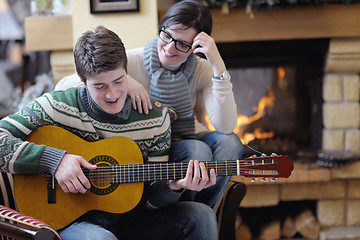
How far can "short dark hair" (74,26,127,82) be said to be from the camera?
3.59 ft

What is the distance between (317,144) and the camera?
2.42m

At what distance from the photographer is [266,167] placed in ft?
3.68

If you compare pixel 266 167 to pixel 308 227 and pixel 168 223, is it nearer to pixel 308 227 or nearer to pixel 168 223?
pixel 168 223

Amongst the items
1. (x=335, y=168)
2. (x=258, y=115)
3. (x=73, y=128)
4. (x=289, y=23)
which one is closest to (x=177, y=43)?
(x=73, y=128)

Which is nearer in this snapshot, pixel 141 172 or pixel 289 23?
pixel 141 172

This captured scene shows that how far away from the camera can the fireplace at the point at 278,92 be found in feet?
7.80

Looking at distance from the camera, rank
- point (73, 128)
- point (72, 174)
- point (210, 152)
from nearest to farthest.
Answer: point (72, 174)
point (73, 128)
point (210, 152)

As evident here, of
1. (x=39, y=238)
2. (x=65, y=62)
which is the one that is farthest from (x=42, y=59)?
(x=39, y=238)

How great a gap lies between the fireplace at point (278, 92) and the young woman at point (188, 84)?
0.99 m

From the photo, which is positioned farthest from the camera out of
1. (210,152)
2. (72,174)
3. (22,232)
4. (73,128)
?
(210,152)

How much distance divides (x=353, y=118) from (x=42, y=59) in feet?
7.10

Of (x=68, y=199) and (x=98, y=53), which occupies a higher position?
(x=98, y=53)

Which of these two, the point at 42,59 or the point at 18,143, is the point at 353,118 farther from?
the point at 42,59

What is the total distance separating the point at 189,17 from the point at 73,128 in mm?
468
